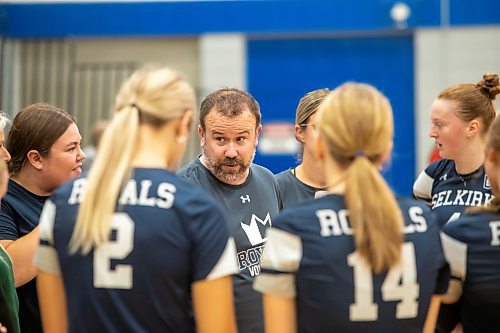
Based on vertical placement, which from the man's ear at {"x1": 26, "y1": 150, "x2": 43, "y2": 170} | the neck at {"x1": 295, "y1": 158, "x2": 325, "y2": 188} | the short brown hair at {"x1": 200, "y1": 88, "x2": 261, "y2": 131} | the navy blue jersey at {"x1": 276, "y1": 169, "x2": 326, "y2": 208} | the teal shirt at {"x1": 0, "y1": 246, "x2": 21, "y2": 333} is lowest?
the teal shirt at {"x1": 0, "y1": 246, "x2": 21, "y2": 333}

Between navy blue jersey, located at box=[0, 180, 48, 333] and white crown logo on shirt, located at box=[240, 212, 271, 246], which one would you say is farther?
white crown logo on shirt, located at box=[240, 212, 271, 246]

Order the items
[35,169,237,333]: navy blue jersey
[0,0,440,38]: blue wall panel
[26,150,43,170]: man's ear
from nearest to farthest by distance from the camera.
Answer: [35,169,237,333]: navy blue jersey < [26,150,43,170]: man's ear < [0,0,440,38]: blue wall panel

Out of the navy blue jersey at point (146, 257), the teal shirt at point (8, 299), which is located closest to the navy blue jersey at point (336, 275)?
the navy blue jersey at point (146, 257)

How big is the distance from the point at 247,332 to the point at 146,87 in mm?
1375

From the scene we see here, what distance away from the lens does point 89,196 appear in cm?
202

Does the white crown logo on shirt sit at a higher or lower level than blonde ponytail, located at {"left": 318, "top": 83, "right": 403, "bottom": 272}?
lower

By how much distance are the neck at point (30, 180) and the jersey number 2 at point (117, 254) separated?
1.13 meters

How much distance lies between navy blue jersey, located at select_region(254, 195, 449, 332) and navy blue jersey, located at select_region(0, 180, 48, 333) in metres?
1.20

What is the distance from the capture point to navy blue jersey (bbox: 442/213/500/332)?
2.20 meters

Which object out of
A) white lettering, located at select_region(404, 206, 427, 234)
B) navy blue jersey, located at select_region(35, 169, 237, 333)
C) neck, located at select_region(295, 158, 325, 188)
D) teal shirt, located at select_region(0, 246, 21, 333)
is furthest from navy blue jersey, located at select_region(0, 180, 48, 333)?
white lettering, located at select_region(404, 206, 427, 234)

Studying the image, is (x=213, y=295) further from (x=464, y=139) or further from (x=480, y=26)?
(x=480, y=26)

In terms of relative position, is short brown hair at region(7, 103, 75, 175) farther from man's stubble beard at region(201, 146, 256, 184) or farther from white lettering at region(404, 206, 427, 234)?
white lettering at region(404, 206, 427, 234)

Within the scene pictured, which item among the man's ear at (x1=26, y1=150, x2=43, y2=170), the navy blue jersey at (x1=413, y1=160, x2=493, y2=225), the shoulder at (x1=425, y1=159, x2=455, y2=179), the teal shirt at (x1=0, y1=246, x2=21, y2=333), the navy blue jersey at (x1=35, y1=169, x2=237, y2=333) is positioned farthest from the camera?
the shoulder at (x1=425, y1=159, x2=455, y2=179)

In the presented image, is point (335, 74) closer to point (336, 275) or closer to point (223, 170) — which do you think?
point (223, 170)
